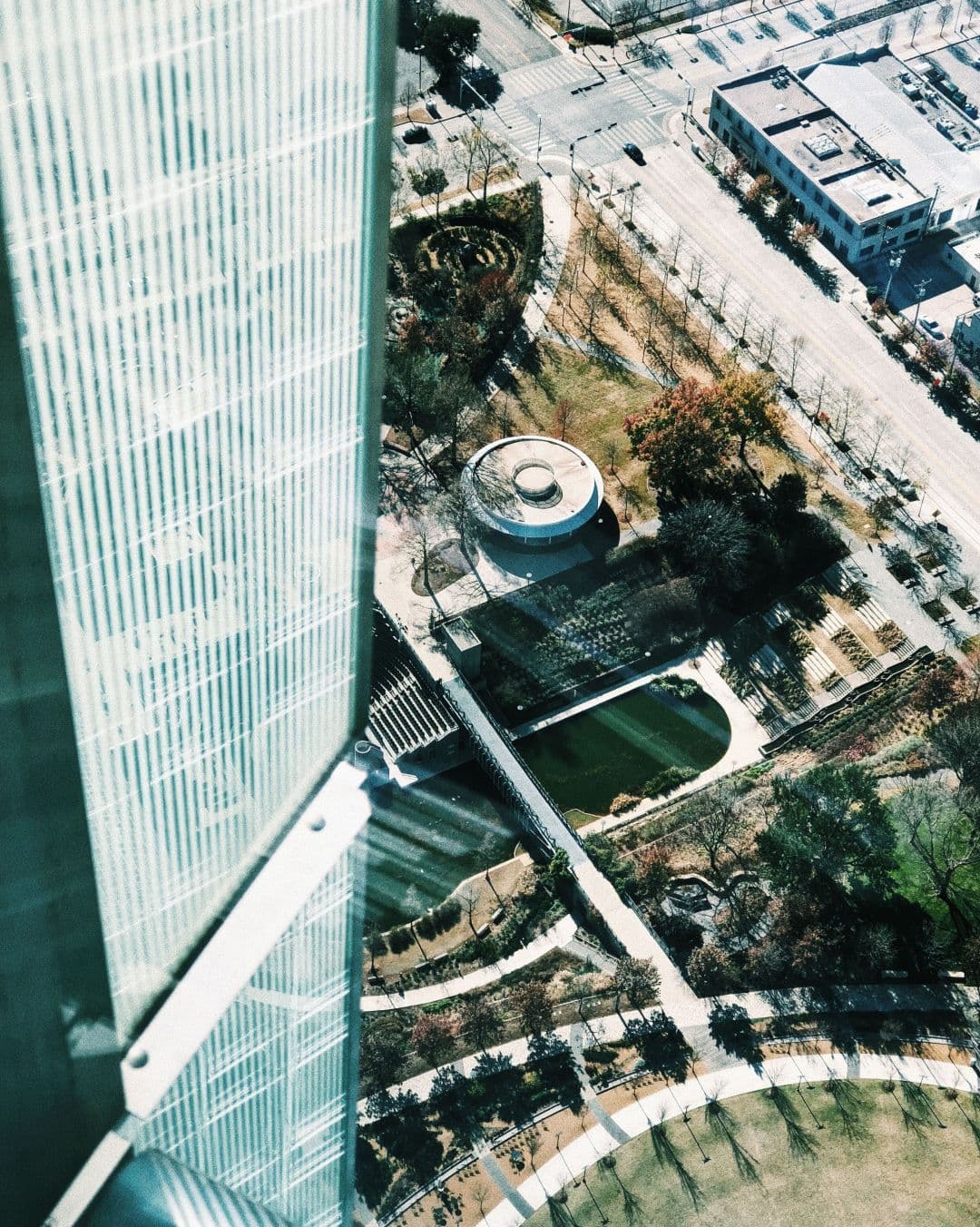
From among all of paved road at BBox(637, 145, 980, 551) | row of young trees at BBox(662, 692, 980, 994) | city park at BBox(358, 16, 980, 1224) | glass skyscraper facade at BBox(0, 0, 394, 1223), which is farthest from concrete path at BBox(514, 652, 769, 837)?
glass skyscraper facade at BBox(0, 0, 394, 1223)

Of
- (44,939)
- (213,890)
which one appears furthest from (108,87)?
(213,890)

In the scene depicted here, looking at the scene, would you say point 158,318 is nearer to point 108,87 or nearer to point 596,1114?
point 108,87

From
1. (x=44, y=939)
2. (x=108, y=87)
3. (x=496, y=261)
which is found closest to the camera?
(x=108, y=87)

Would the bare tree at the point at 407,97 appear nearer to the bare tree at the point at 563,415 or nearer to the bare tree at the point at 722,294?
the bare tree at the point at 722,294

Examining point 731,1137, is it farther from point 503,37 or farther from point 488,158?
point 503,37

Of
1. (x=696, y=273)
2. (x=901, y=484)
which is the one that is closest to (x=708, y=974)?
(x=901, y=484)

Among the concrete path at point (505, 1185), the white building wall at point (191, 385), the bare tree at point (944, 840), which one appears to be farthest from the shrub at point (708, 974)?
the white building wall at point (191, 385)
